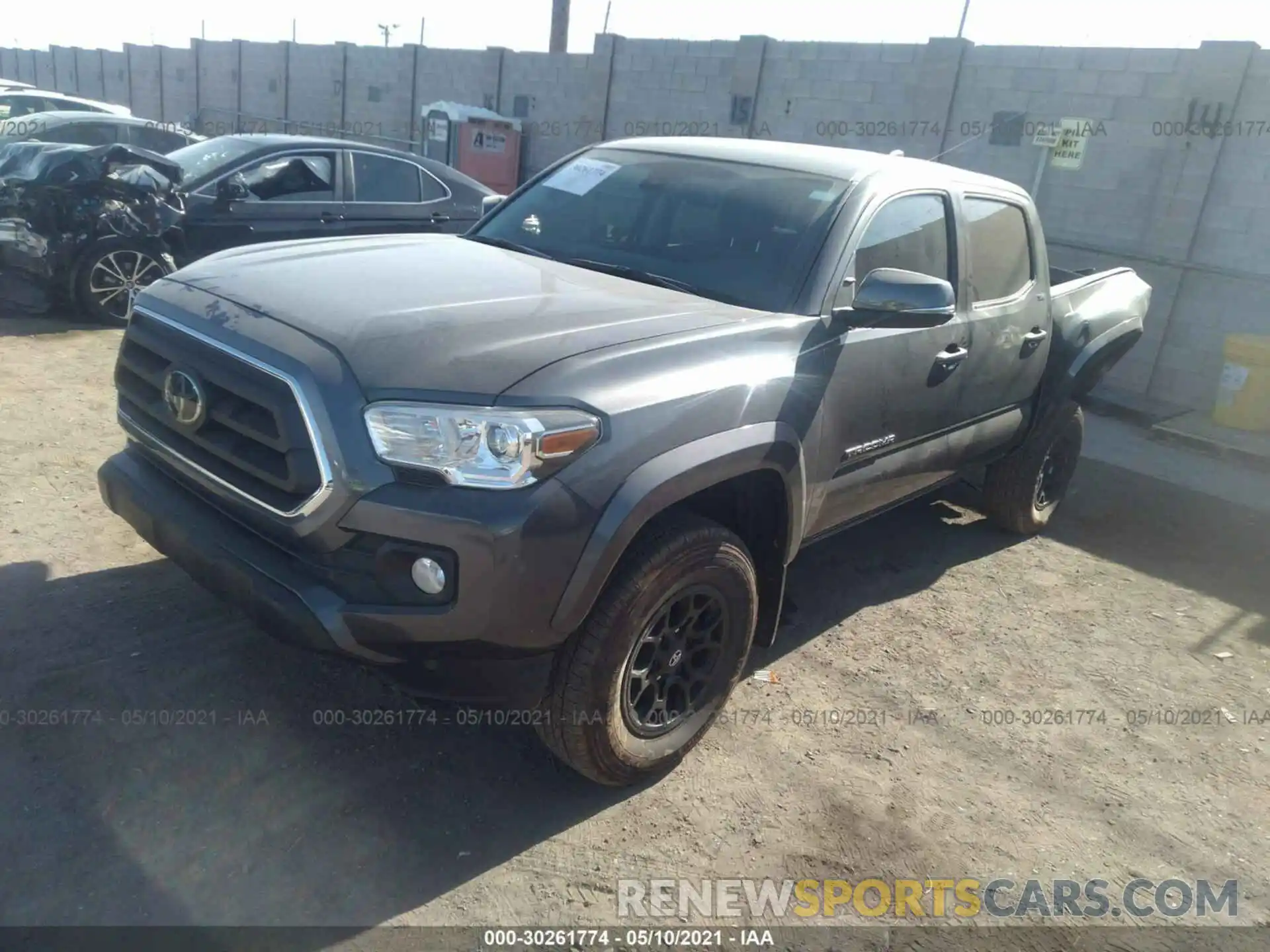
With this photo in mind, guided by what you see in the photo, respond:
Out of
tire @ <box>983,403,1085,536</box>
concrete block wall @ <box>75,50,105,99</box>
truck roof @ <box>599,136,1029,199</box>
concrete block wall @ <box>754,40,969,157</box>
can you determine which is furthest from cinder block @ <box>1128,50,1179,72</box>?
concrete block wall @ <box>75,50,105,99</box>

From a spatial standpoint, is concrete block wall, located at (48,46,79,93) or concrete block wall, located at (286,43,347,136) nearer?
concrete block wall, located at (286,43,347,136)

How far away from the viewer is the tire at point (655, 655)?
110 inches

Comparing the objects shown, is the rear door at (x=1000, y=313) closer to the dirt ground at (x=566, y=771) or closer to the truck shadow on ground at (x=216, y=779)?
the dirt ground at (x=566, y=771)

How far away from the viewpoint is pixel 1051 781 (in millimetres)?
3496

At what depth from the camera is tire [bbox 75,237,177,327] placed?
7.67 metres

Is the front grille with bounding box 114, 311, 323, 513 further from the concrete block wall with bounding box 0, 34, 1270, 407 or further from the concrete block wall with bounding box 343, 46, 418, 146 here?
the concrete block wall with bounding box 343, 46, 418, 146

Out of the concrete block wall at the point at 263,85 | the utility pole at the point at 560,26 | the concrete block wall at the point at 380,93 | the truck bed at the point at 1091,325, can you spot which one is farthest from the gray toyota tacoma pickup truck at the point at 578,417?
the concrete block wall at the point at 263,85

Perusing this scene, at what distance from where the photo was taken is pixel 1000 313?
14.7ft

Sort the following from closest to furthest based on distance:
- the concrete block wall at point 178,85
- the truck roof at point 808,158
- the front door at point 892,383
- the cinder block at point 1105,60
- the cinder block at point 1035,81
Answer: the front door at point 892,383 → the truck roof at point 808,158 → the cinder block at point 1105,60 → the cinder block at point 1035,81 → the concrete block wall at point 178,85

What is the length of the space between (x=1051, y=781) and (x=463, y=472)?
2.36 meters

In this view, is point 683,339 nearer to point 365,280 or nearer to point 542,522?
point 542,522

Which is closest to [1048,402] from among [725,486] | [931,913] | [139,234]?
[725,486]

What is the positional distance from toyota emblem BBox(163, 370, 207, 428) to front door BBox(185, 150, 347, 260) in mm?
5422

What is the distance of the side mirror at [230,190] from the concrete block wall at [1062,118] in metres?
6.50
